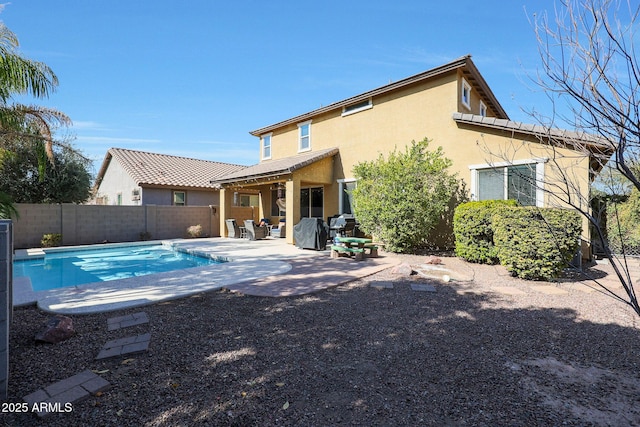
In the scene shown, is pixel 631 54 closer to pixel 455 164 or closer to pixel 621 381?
pixel 621 381

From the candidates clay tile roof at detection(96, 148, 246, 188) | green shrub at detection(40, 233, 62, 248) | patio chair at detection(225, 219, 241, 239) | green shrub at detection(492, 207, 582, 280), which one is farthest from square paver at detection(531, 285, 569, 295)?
clay tile roof at detection(96, 148, 246, 188)

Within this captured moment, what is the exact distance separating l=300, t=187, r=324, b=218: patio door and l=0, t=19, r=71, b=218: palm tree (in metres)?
10.9

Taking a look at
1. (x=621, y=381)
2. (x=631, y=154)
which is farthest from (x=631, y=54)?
(x=621, y=381)

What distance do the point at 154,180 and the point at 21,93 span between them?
42.0 feet

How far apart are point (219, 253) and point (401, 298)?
8.07 m

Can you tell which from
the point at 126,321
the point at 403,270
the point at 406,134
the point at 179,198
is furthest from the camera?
the point at 179,198

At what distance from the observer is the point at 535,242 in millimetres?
7055

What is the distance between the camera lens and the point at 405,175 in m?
11.0

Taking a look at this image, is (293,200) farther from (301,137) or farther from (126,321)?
(126,321)

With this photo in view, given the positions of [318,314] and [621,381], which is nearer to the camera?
[621,381]

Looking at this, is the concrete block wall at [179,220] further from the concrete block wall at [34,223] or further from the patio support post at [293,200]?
the patio support post at [293,200]

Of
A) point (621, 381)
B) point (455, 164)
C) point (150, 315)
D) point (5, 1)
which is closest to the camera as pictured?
point (621, 381)

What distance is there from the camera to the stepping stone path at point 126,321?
4406mm

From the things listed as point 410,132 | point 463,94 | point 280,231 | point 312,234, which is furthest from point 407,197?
point 280,231
